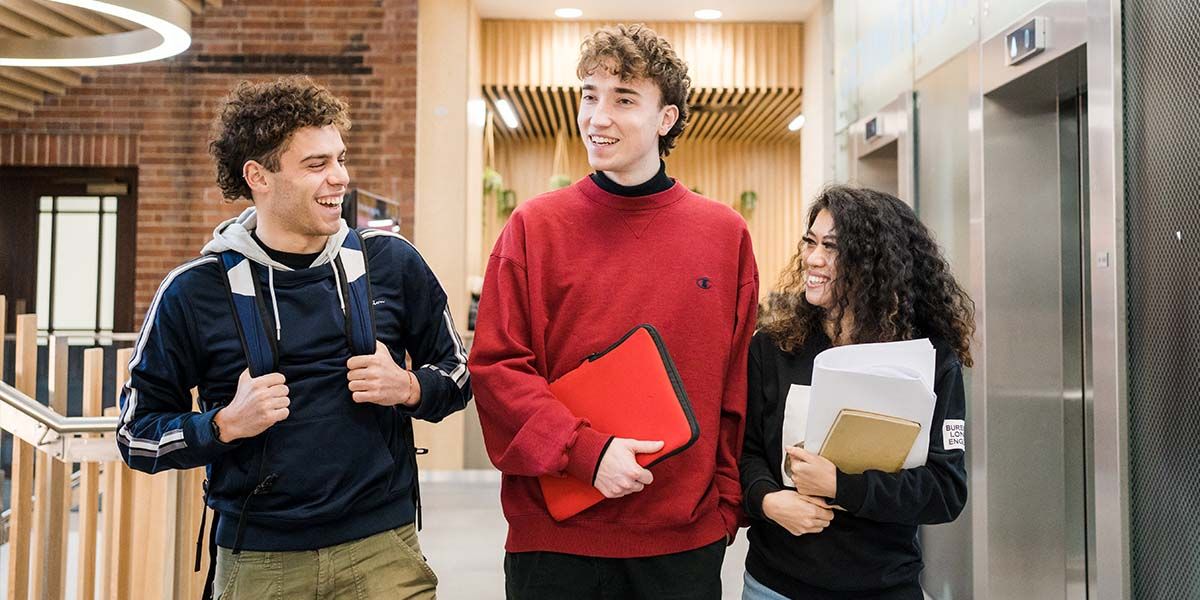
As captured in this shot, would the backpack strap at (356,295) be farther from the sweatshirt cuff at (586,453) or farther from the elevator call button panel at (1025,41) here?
the elevator call button panel at (1025,41)

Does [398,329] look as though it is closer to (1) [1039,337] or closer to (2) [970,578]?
(1) [1039,337]

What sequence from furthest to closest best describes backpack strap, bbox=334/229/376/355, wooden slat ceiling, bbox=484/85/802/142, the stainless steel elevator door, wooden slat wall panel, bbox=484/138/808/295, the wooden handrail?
1. wooden slat wall panel, bbox=484/138/808/295
2. wooden slat ceiling, bbox=484/85/802/142
3. the wooden handrail
4. the stainless steel elevator door
5. backpack strap, bbox=334/229/376/355

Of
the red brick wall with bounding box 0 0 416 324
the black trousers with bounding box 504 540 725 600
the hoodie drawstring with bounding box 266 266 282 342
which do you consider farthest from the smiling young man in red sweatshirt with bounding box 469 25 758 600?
the red brick wall with bounding box 0 0 416 324

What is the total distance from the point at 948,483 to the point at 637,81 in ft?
2.85

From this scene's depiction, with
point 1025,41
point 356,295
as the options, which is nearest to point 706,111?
point 1025,41

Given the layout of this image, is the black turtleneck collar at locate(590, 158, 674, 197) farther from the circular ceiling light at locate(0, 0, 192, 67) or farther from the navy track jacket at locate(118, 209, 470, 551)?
the circular ceiling light at locate(0, 0, 192, 67)

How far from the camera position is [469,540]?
14.8 ft

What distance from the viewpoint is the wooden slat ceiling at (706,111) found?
769 cm

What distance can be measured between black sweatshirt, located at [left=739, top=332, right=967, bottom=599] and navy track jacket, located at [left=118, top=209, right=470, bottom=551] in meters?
0.61

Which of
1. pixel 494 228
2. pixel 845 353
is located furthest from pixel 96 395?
pixel 494 228

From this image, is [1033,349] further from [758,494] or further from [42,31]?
[42,31]

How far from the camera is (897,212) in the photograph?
1.69 meters

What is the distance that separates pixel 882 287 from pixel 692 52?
19.6ft

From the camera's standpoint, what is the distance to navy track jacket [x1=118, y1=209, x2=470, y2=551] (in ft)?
5.29
